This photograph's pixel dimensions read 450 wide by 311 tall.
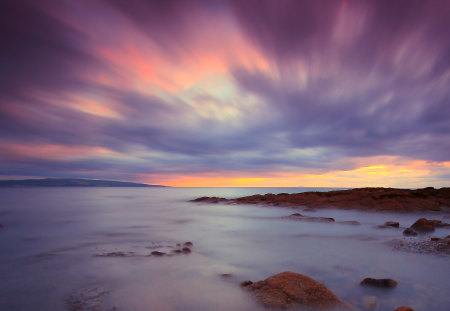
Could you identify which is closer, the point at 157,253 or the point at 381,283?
the point at 381,283

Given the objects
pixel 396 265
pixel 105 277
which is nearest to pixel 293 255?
pixel 396 265

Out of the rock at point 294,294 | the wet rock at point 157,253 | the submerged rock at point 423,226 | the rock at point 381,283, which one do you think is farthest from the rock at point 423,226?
the wet rock at point 157,253

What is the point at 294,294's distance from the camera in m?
4.09

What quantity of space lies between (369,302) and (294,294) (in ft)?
4.74

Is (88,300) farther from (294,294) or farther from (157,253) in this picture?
(294,294)

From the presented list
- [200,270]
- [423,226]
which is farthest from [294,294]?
[423,226]

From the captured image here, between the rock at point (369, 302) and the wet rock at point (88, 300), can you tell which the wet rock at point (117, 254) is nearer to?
the wet rock at point (88, 300)

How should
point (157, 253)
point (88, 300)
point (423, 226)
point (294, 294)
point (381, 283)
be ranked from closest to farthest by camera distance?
1. point (294, 294)
2. point (88, 300)
3. point (381, 283)
4. point (157, 253)
5. point (423, 226)

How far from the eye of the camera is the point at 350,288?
198 inches

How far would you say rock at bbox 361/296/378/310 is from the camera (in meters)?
4.14

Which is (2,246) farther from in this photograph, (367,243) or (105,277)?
(367,243)

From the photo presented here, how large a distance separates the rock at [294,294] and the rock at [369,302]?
0.45 metres

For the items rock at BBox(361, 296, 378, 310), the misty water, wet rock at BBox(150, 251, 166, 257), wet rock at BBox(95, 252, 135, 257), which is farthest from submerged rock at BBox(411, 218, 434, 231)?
wet rock at BBox(95, 252, 135, 257)

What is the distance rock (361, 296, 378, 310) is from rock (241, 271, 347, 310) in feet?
1.48
